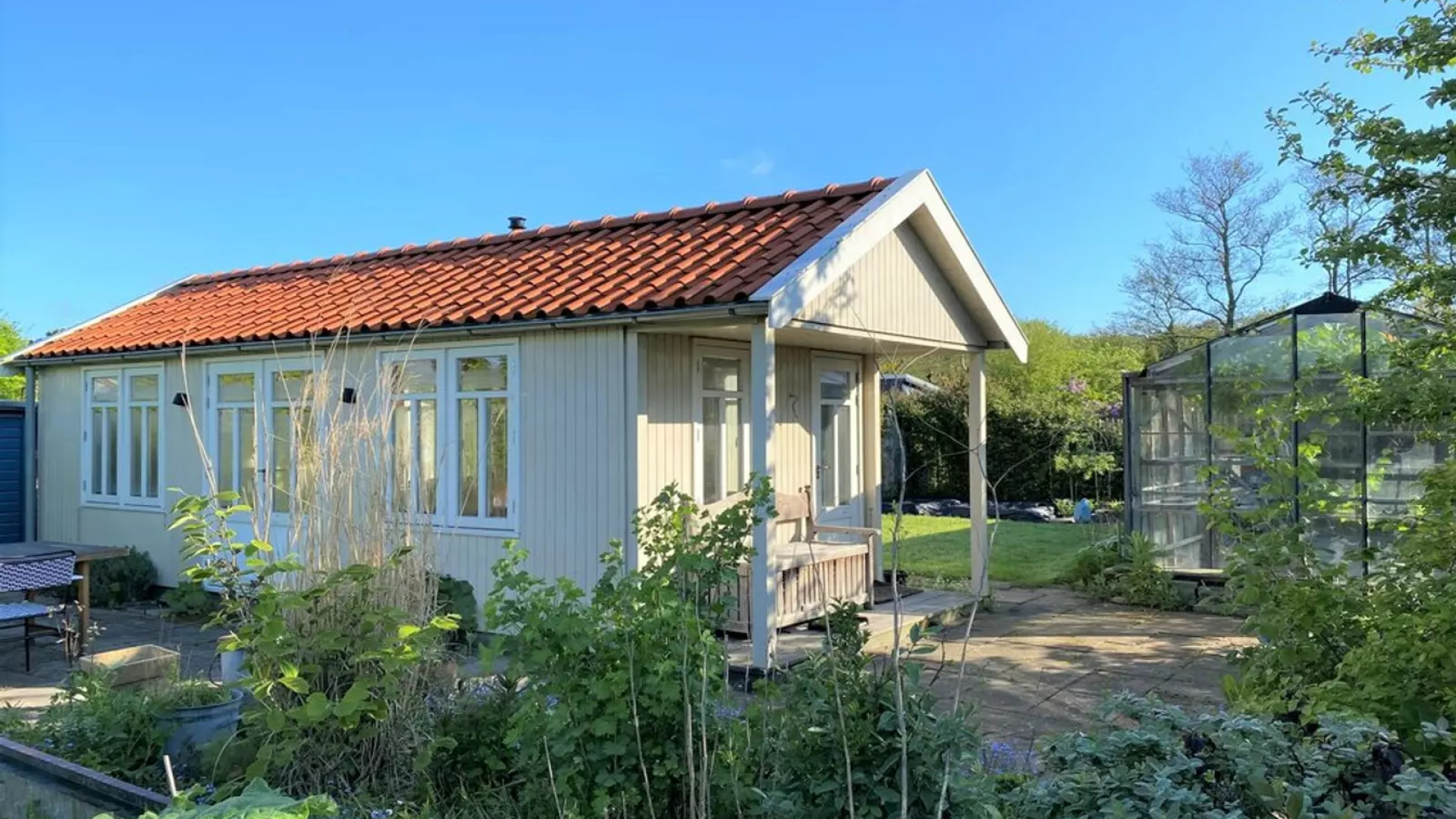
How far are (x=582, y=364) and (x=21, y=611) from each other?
4.41 metres

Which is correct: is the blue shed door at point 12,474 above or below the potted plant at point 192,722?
above

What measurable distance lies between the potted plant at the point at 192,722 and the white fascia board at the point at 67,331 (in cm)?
942

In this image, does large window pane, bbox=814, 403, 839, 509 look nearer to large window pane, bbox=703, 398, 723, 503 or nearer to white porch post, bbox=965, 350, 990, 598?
white porch post, bbox=965, 350, 990, 598

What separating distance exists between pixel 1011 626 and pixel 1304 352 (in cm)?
417

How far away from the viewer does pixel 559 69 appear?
41.0 feet

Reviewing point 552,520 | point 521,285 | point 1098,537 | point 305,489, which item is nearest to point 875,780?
point 305,489

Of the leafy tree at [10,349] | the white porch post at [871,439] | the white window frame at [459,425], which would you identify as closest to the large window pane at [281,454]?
the white window frame at [459,425]

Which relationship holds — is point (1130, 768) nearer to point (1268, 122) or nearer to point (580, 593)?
point (580, 593)

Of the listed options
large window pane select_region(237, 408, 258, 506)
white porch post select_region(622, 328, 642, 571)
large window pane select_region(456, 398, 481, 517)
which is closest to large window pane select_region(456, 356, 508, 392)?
large window pane select_region(456, 398, 481, 517)

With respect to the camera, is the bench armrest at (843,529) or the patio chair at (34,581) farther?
the bench armrest at (843,529)

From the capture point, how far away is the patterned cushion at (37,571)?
6.48m

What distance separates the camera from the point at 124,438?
1053 cm

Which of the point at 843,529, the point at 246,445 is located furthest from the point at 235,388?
the point at 843,529

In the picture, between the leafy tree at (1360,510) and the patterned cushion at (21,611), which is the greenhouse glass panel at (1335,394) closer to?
the leafy tree at (1360,510)
